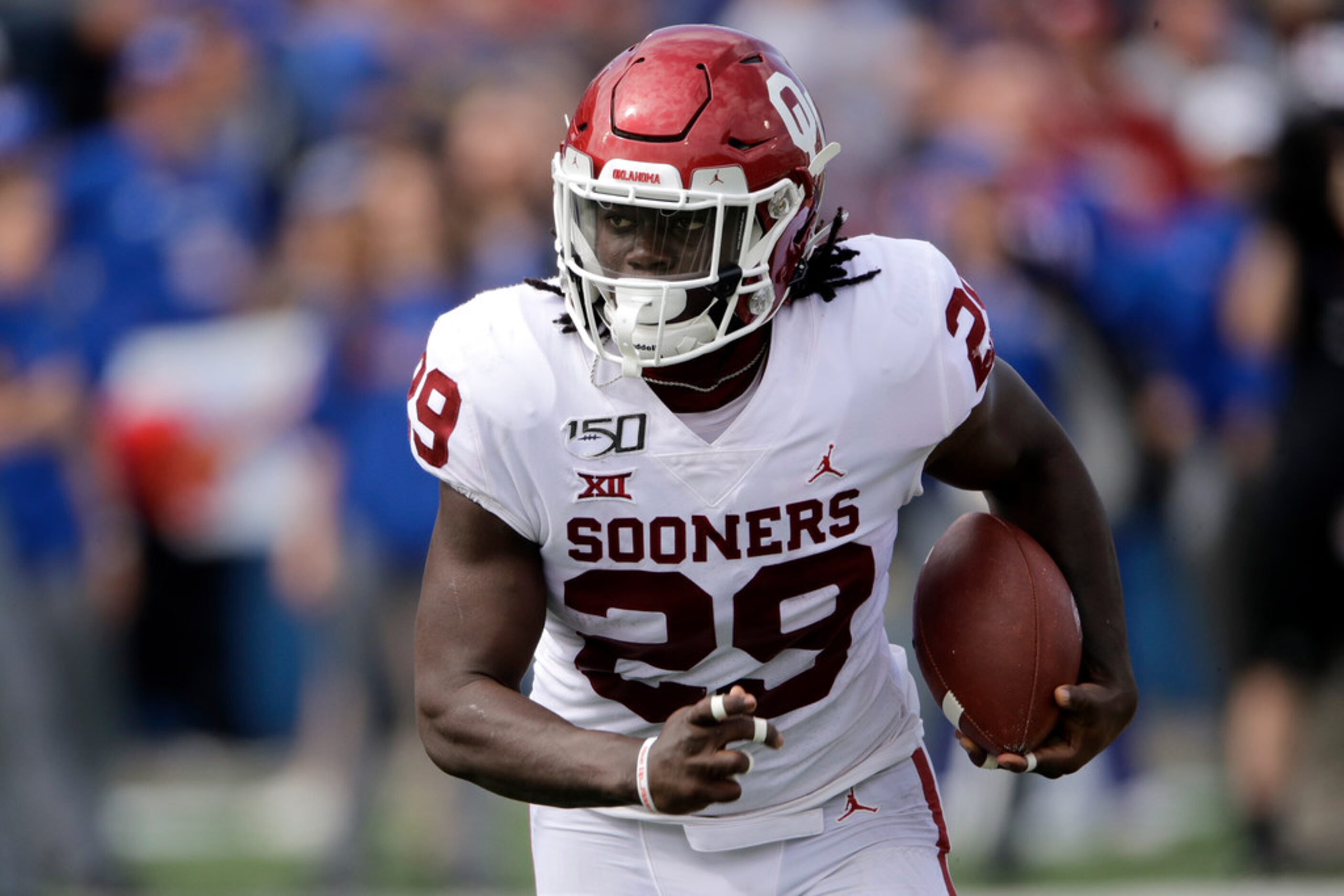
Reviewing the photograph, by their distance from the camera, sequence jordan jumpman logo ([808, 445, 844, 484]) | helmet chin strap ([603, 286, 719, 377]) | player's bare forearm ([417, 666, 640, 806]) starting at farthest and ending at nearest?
1. jordan jumpman logo ([808, 445, 844, 484])
2. helmet chin strap ([603, 286, 719, 377])
3. player's bare forearm ([417, 666, 640, 806])

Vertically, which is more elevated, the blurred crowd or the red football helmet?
the red football helmet

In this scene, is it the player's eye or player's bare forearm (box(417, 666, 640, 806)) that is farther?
the player's eye

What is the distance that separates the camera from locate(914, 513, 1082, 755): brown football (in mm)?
2855

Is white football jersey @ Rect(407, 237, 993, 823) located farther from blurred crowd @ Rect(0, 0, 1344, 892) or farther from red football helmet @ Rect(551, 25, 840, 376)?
blurred crowd @ Rect(0, 0, 1344, 892)

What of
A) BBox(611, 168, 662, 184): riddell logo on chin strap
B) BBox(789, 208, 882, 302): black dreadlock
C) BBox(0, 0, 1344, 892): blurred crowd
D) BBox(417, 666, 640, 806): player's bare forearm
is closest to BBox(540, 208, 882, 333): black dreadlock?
BBox(789, 208, 882, 302): black dreadlock

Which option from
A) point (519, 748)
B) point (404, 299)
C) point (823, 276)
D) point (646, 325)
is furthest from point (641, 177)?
point (404, 299)

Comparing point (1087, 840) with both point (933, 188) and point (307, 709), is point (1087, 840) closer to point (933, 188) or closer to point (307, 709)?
point (933, 188)

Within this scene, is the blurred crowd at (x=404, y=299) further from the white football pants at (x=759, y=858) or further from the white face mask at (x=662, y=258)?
the white face mask at (x=662, y=258)

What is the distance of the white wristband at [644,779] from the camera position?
2.43 m

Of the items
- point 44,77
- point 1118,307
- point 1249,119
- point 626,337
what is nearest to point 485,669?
point 626,337

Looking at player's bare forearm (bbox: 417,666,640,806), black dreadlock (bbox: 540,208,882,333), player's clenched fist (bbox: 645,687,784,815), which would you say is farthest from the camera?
black dreadlock (bbox: 540,208,882,333)

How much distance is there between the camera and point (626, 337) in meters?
2.64

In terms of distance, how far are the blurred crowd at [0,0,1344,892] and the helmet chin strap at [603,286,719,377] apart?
3084 mm

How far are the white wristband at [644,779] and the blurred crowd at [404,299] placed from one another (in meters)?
3.29
